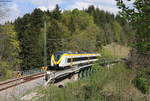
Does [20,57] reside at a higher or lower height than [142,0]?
lower

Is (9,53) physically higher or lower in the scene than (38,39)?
lower

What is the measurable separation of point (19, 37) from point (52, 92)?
5917 cm

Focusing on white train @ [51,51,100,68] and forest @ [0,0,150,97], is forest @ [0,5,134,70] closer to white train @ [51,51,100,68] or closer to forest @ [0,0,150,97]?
forest @ [0,0,150,97]

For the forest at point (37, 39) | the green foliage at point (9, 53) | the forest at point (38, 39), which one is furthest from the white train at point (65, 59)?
the green foliage at point (9, 53)

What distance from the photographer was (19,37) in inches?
2534

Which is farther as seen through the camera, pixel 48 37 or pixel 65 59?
pixel 48 37

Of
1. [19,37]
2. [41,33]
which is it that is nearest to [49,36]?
[41,33]

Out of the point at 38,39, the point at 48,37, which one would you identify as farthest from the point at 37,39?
the point at 48,37

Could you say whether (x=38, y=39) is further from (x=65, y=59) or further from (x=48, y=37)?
(x=65, y=59)

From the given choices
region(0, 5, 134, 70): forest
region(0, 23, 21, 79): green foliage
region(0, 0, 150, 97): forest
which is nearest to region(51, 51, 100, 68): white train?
region(0, 0, 150, 97): forest

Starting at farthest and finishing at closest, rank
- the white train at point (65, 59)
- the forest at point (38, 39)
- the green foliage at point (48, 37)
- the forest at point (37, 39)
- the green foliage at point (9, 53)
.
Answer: the green foliage at point (48, 37), the forest at point (38, 39), the forest at point (37, 39), the green foliage at point (9, 53), the white train at point (65, 59)

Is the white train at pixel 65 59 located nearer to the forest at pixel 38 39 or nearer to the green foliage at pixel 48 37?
the green foliage at pixel 48 37

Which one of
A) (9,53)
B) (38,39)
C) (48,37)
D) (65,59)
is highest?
(48,37)

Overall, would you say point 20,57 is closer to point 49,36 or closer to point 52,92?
point 49,36
